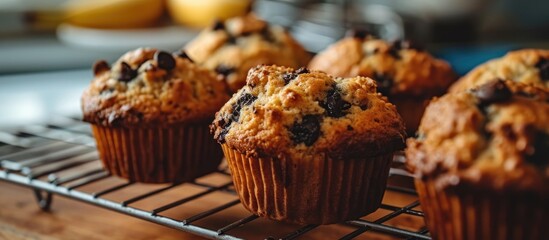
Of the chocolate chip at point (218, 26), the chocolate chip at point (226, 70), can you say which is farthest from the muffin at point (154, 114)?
the chocolate chip at point (218, 26)

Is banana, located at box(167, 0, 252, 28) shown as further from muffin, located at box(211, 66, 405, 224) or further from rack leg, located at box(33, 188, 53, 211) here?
muffin, located at box(211, 66, 405, 224)

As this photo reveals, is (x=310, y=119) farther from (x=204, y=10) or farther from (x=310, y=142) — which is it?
(x=204, y=10)

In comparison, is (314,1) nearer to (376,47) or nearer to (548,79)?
(376,47)

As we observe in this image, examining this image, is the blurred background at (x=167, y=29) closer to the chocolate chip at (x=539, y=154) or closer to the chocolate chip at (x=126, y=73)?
the chocolate chip at (x=126, y=73)

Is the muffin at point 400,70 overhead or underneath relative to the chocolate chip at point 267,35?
underneath

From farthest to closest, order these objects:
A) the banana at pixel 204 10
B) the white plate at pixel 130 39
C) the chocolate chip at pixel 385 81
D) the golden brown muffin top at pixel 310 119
Result: the banana at pixel 204 10, the white plate at pixel 130 39, the chocolate chip at pixel 385 81, the golden brown muffin top at pixel 310 119

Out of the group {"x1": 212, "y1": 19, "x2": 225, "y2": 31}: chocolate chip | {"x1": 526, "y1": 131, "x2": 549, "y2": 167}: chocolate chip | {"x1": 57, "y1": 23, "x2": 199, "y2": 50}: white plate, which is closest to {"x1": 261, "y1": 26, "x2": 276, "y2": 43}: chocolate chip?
{"x1": 212, "y1": 19, "x2": 225, "y2": 31}: chocolate chip
